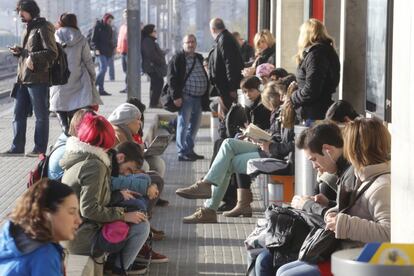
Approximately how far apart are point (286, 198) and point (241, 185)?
1022mm

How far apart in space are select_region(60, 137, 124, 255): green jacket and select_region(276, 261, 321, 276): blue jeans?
1.31m

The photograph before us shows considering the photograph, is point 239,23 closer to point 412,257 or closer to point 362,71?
point 362,71

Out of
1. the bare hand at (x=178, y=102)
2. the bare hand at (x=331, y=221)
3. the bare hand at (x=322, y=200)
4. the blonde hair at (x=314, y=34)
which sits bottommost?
the bare hand at (x=178, y=102)

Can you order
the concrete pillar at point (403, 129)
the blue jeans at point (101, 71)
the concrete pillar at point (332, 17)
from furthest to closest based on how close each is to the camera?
1. the blue jeans at point (101, 71)
2. the concrete pillar at point (332, 17)
3. the concrete pillar at point (403, 129)

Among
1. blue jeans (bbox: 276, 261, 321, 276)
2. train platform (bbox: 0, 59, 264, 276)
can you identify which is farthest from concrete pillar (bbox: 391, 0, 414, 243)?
train platform (bbox: 0, 59, 264, 276)

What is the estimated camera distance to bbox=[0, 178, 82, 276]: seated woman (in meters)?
4.55

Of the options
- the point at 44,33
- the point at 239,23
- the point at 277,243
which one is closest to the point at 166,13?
the point at 239,23

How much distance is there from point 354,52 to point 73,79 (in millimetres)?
4387

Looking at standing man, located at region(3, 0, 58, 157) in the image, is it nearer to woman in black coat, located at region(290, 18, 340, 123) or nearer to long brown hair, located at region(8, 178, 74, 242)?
woman in black coat, located at region(290, 18, 340, 123)

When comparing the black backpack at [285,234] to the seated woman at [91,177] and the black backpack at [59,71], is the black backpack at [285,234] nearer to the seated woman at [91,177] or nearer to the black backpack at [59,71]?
the seated woman at [91,177]

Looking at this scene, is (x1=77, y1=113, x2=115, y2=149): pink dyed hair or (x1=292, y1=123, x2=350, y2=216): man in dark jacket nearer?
(x1=292, y1=123, x2=350, y2=216): man in dark jacket

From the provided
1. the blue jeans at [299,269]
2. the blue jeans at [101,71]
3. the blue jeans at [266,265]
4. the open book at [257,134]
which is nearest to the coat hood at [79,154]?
the blue jeans at [266,265]

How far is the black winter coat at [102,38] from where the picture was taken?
27841mm

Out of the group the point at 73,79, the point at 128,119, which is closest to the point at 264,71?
the point at 73,79
